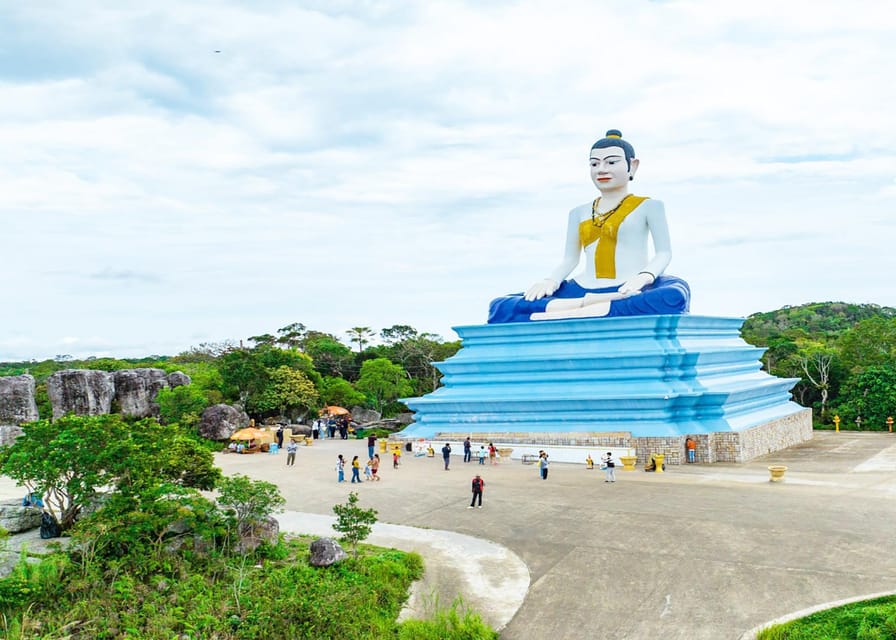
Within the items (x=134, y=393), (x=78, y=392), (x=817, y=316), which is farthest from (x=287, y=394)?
(x=817, y=316)

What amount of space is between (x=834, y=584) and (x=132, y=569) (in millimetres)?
10892

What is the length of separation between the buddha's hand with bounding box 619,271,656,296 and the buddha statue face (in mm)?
4154

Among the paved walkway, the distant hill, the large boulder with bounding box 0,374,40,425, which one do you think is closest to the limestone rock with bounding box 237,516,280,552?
the paved walkway

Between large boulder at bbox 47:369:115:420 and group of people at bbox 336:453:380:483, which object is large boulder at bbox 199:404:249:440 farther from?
group of people at bbox 336:453:380:483

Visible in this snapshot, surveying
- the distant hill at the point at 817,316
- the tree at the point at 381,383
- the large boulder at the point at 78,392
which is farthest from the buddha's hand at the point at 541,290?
the distant hill at the point at 817,316

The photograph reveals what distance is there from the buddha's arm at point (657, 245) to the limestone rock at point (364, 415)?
19.9m

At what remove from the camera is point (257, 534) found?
13.5 meters

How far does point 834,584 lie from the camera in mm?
11422

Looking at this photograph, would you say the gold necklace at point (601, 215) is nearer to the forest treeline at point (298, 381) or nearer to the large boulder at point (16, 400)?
the forest treeline at point (298, 381)

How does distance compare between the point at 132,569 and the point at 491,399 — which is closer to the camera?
the point at 132,569

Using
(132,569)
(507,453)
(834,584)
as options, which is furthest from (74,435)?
(507,453)

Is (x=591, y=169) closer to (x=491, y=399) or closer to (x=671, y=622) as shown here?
(x=491, y=399)

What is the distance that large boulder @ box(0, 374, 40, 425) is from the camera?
3731 centimetres

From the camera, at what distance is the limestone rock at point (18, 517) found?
47.5ft
